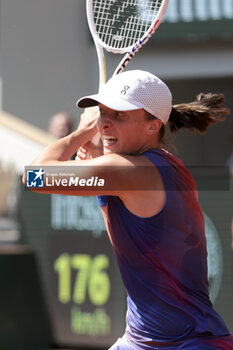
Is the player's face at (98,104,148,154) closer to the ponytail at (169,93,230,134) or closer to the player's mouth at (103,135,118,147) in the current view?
the player's mouth at (103,135,118,147)

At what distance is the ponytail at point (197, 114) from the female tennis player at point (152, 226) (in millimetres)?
144

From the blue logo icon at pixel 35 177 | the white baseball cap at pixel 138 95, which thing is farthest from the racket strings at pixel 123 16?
the blue logo icon at pixel 35 177

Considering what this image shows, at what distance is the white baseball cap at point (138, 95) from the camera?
7.44 feet

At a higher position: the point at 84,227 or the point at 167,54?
the point at 167,54

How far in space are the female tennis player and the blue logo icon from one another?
0.03 meters

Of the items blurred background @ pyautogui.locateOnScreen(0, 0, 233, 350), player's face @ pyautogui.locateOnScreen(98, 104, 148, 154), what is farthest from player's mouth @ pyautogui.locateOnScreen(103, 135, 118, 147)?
blurred background @ pyautogui.locateOnScreen(0, 0, 233, 350)

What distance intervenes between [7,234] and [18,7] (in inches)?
59.1

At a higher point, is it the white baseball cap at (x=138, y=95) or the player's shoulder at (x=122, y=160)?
the white baseball cap at (x=138, y=95)

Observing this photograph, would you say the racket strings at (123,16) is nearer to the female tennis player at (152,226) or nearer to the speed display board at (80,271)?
the female tennis player at (152,226)

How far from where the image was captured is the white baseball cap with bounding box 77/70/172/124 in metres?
2.27

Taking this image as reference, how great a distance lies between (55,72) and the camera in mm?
6215

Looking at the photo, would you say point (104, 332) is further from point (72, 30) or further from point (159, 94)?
point (159, 94)

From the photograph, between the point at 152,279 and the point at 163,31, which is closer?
the point at 152,279

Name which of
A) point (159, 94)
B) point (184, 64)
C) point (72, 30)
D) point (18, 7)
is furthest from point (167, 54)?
point (159, 94)
